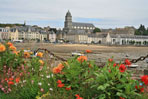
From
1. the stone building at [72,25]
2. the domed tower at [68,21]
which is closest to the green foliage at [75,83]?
the stone building at [72,25]

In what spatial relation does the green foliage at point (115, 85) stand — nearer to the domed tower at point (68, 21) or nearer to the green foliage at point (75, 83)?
the green foliage at point (75, 83)

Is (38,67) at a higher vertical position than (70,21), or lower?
lower

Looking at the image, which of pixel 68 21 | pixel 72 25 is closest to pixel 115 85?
pixel 68 21

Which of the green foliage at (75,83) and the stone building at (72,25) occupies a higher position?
the stone building at (72,25)

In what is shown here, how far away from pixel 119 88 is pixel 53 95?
122cm

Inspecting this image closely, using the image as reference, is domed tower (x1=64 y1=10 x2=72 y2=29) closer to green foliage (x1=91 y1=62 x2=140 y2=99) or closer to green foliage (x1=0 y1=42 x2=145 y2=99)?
green foliage (x1=0 y1=42 x2=145 y2=99)

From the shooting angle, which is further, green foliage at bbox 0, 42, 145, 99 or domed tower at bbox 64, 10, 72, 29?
domed tower at bbox 64, 10, 72, 29

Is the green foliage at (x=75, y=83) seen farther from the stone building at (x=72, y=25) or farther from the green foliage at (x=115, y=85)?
the stone building at (x=72, y=25)

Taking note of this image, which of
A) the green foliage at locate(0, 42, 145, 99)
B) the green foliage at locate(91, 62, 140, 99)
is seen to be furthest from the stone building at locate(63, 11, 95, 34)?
the green foliage at locate(91, 62, 140, 99)

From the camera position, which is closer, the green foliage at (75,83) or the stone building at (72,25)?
the green foliage at (75,83)

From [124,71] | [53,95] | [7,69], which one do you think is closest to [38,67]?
[7,69]

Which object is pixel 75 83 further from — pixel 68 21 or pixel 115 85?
pixel 68 21

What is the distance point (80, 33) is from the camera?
157 meters

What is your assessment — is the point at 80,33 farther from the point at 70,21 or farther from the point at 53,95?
the point at 53,95
